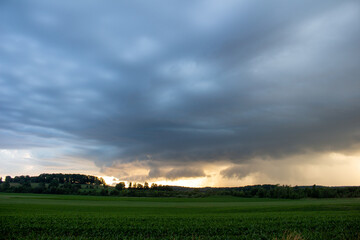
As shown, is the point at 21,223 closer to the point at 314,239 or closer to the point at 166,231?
the point at 166,231

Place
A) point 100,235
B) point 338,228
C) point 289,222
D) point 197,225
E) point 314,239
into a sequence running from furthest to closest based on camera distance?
point 289,222 < point 197,225 < point 338,228 < point 100,235 < point 314,239

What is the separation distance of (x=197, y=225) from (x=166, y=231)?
4.58m

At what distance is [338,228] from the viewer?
30.2 metres

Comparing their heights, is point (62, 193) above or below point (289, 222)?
below

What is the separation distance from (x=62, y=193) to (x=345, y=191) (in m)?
170

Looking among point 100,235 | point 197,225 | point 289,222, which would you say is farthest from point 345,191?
point 100,235

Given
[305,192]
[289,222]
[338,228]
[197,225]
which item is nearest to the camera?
[338,228]

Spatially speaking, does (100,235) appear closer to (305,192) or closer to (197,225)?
(197,225)

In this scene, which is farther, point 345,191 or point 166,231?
point 345,191

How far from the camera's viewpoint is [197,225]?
32.2 m

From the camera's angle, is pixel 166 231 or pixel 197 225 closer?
pixel 166 231

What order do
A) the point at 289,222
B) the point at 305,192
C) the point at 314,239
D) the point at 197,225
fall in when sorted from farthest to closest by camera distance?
the point at 305,192 → the point at 289,222 → the point at 197,225 → the point at 314,239

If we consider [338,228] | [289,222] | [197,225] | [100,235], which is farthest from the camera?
[289,222]

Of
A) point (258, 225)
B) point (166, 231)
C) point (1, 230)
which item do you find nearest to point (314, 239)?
point (258, 225)
